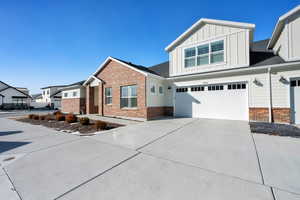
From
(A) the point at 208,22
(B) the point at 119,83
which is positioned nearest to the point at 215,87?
(A) the point at 208,22

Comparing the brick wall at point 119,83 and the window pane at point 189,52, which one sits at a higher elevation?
the window pane at point 189,52

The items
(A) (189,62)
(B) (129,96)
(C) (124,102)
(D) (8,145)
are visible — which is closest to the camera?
(D) (8,145)

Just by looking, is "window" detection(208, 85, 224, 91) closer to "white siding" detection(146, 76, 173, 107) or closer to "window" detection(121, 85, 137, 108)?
"white siding" detection(146, 76, 173, 107)

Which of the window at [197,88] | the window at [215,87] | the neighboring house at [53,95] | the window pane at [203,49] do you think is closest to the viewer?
the window at [215,87]

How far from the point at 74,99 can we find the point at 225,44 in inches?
663

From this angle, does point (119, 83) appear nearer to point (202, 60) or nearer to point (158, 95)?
point (158, 95)

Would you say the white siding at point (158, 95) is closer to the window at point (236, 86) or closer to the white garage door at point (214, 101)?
the white garage door at point (214, 101)

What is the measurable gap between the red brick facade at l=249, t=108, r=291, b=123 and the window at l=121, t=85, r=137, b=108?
826 centimetres

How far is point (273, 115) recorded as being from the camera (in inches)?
303

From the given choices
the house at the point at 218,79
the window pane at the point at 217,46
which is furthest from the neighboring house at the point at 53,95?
the window pane at the point at 217,46

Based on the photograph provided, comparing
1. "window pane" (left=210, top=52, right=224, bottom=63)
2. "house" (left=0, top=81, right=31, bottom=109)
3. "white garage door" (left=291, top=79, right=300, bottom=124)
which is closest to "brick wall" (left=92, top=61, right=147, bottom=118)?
"window pane" (left=210, top=52, right=224, bottom=63)

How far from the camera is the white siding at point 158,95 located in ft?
32.8

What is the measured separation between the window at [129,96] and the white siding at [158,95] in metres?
1.29

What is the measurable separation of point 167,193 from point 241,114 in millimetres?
8843
